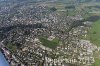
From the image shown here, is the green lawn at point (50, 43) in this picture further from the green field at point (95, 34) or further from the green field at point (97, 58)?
the green field at point (97, 58)

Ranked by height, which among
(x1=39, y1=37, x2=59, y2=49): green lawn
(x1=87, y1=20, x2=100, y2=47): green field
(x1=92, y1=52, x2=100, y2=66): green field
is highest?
(x1=39, y1=37, x2=59, y2=49): green lawn

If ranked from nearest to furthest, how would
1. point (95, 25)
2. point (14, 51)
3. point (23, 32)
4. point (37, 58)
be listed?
→ point (37, 58), point (14, 51), point (23, 32), point (95, 25)

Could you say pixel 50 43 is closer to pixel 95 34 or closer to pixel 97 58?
pixel 97 58

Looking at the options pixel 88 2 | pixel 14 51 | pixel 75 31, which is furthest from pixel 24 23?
pixel 88 2

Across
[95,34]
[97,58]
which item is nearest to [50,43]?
[97,58]

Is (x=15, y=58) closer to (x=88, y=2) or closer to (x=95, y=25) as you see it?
(x=95, y=25)

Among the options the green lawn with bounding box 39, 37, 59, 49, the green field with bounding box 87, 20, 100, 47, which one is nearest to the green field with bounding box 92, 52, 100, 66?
the green field with bounding box 87, 20, 100, 47

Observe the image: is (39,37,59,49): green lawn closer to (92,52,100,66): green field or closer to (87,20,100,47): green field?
(87,20,100,47): green field

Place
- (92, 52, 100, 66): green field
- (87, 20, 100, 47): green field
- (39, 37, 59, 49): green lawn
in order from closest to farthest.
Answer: (92, 52, 100, 66): green field < (39, 37, 59, 49): green lawn < (87, 20, 100, 47): green field

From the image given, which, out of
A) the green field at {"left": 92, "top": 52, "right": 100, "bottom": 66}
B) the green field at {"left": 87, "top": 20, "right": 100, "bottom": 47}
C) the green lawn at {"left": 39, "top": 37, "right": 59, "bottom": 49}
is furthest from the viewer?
the green field at {"left": 87, "top": 20, "right": 100, "bottom": 47}

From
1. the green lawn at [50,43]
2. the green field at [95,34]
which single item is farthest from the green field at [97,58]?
the green lawn at [50,43]
